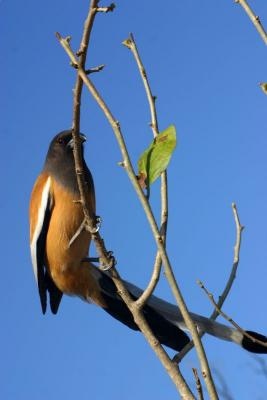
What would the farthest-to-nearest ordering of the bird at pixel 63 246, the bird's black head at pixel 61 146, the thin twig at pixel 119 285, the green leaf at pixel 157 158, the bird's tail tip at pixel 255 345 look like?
the bird's black head at pixel 61 146, the bird at pixel 63 246, the bird's tail tip at pixel 255 345, the green leaf at pixel 157 158, the thin twig at pixel 119 285

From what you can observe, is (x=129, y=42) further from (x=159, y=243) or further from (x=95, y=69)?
(x=159, y=243)

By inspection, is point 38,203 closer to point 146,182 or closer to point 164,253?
point 146,182

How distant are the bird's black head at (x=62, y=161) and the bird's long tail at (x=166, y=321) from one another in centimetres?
48

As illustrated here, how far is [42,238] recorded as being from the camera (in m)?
3.13

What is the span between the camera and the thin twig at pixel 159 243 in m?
1.06

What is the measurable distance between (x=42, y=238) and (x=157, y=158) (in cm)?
188

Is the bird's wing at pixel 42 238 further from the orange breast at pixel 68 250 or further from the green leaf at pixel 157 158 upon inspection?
the green leaf at pixel 157 158

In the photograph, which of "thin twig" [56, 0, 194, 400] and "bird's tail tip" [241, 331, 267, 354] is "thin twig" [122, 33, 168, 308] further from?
"bird's tail tip" [241, 331, 267, 354]

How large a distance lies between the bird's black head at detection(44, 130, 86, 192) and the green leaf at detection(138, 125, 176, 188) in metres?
1.77

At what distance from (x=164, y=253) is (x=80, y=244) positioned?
191 cm

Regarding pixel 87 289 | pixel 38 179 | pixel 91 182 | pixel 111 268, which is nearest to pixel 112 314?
pixel 87 289

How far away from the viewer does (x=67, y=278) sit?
3.11 m

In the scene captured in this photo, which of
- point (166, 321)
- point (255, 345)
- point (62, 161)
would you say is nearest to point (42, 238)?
point (62, 161)

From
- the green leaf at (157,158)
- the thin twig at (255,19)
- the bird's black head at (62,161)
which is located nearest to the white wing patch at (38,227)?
the bird's black head at (62,161)
